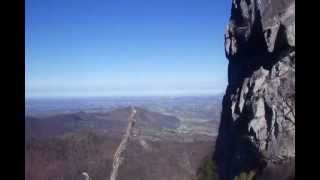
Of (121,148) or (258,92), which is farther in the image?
(121,148)

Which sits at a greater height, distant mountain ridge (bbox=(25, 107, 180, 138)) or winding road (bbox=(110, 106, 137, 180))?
distant mountain ridge (bbox=(25, 107, 180, 138))

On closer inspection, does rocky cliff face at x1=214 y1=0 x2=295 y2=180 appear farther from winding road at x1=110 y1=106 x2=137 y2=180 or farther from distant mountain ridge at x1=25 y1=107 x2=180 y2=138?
winding road at x1=110 y1=106 x2=137 y2=180

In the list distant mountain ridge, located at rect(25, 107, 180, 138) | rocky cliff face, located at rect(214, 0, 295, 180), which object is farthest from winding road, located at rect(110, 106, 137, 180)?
rocky cliff face, located at rect(214, 0, 295, 180)

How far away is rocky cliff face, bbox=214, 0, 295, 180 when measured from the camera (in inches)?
650

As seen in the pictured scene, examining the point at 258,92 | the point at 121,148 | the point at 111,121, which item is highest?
the point at 258,92

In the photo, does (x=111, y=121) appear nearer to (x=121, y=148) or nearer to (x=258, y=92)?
(x=121, y=148)

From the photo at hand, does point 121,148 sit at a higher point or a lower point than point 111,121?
lower

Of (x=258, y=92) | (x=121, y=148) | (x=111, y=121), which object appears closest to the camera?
(x=258, y=92)

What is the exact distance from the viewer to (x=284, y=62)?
1678 centimetres

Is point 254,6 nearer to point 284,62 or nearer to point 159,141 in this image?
point 284,62

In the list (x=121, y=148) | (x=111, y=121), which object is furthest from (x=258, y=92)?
(x=121, y=148)

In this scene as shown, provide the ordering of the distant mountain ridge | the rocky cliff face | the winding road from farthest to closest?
the distant mountain ridge → the winding road → the rocky cliff face

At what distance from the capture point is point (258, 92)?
18266mm
